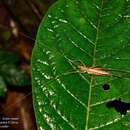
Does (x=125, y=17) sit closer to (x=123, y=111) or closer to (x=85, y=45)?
(x=85, y=45)

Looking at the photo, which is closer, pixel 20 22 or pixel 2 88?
pixel 2 88

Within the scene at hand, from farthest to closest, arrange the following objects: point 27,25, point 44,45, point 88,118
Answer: point 27,25 → point 44,45 → point 88,118

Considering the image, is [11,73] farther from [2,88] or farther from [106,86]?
[106,86]

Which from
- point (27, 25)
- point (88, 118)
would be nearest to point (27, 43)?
point (27, 25)

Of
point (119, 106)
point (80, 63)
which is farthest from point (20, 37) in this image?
point (119, 106)

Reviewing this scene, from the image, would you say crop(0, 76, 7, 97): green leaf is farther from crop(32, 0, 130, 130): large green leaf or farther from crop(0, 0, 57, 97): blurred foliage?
crop(32, 0, 130, 130): large green leaf

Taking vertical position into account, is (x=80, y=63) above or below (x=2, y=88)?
above

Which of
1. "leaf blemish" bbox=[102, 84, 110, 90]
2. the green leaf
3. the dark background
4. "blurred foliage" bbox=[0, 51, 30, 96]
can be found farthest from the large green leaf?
the dark background

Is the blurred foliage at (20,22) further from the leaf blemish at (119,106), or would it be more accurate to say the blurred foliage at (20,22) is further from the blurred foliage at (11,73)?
the leaf blemish at (119,106)
